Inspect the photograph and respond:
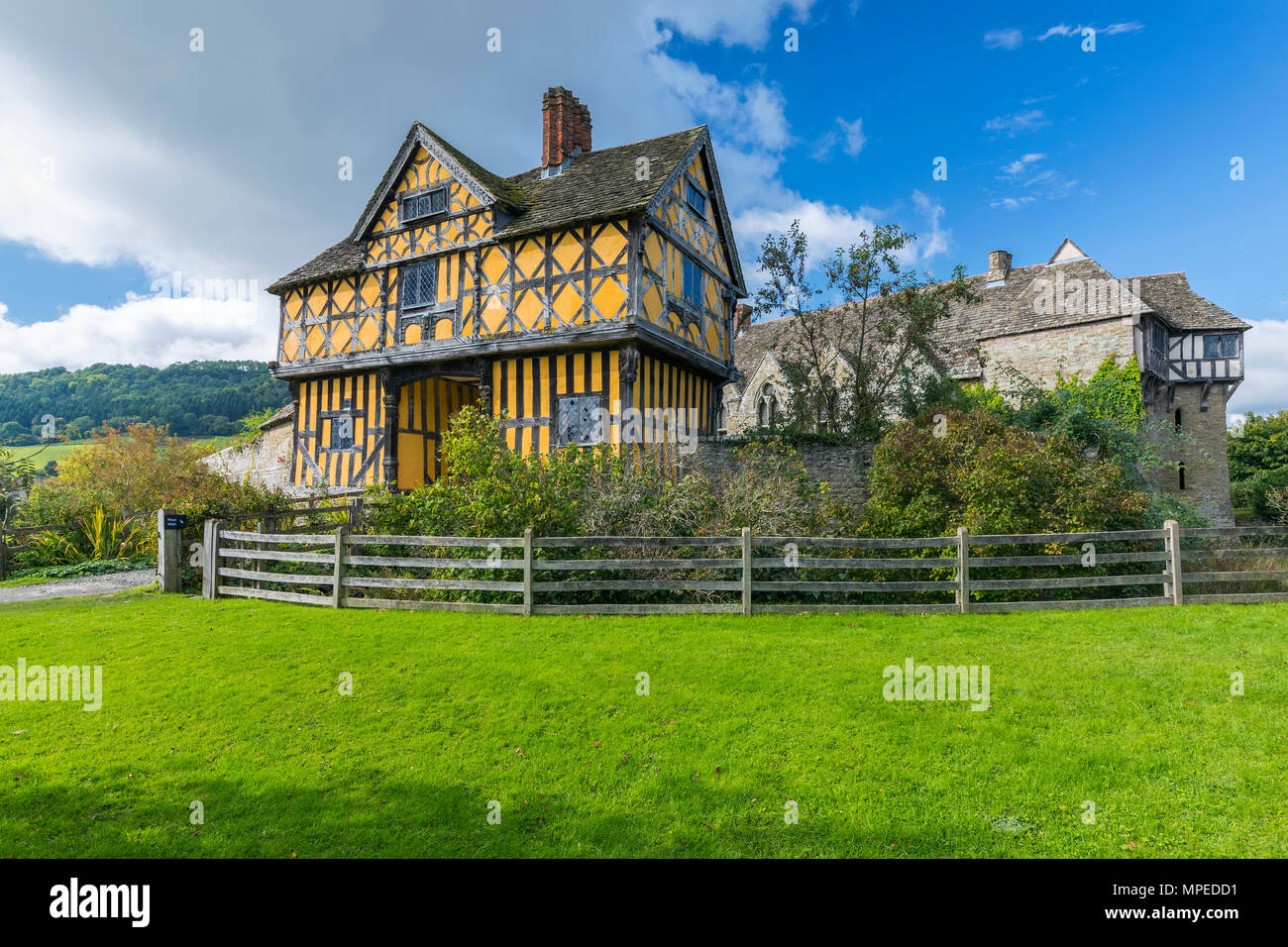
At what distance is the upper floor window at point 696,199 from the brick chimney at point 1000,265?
57.1ft

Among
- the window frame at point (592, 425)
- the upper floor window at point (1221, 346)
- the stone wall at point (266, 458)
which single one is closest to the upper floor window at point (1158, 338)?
the upper floor window at point (1221, 346)

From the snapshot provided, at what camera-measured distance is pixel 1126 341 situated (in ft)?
74.7

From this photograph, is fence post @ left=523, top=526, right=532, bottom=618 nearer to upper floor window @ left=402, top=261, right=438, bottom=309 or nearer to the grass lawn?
the grass lawn

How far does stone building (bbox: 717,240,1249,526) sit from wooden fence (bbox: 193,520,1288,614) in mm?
14349

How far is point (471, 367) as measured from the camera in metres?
16.0

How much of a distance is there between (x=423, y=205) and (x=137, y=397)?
42125 millimetres

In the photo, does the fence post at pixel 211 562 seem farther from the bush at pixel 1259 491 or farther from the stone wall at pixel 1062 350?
the bush at pixel 1259 491

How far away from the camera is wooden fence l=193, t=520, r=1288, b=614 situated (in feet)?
28.6

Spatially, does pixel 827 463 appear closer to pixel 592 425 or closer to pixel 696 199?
pixel 592 425

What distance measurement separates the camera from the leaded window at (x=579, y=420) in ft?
47.6

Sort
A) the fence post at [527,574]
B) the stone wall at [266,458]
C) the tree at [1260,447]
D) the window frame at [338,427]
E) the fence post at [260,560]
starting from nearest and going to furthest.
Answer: the fence post at [527,574] → the fence post at [260,560] → the window frame at [338,427] → the stone wall at [266,458] → the tree at [1260,447]
